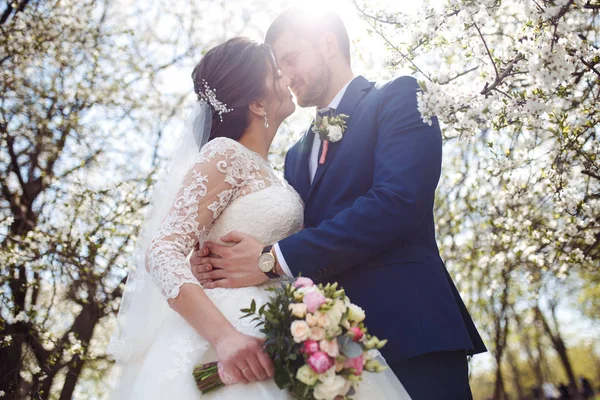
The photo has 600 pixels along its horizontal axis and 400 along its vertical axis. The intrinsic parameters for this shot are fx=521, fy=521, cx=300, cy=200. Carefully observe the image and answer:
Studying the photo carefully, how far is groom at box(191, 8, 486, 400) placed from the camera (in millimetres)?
2176

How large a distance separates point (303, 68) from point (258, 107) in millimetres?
458

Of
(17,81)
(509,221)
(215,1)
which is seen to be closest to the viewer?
(509,221)

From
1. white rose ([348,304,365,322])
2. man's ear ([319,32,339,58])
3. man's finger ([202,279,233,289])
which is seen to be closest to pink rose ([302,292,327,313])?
white rose ([348,304,365,322])

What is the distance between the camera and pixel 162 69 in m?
7.79

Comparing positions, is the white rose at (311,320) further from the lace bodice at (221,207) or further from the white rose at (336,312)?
the lace bodice at (221,207)

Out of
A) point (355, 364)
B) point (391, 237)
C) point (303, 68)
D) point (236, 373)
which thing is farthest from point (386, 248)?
point (303, 68)

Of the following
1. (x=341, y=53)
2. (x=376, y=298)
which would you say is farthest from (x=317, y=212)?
(x=341, y=53)

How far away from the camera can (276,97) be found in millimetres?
3174

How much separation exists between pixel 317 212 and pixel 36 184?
5.14 metres

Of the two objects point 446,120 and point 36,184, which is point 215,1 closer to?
point 36,184

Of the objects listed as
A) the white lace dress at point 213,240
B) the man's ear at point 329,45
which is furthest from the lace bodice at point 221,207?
the man's ear at point 329,45

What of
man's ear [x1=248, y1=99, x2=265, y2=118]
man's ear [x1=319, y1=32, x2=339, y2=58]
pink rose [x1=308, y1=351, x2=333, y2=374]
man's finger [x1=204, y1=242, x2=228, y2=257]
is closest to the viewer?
pink rose [x1=308, y1=351, x2=333, y2=374]

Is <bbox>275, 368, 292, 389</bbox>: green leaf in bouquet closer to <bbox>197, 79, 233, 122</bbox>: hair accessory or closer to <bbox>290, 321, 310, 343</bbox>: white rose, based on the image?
<bbox>290, 321, 310, 343</bbox>: white rose

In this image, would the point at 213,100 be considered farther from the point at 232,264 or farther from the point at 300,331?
the point at 300,331
